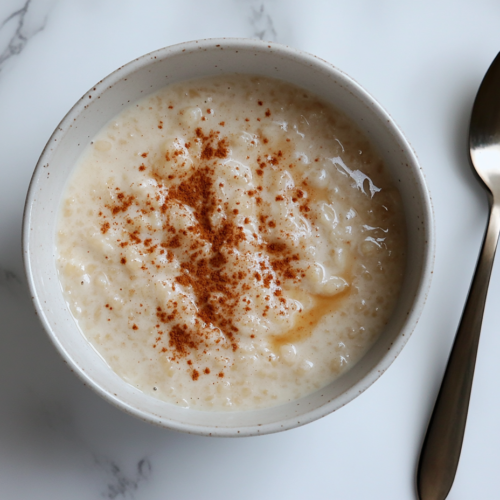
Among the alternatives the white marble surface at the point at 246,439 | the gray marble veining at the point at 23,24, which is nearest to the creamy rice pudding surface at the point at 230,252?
the white marble surface at the point at 246,439

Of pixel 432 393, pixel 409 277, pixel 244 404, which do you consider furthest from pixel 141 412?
pixel 432 393

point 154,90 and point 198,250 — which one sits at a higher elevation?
point 154,90

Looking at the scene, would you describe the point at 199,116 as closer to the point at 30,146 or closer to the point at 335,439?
the point at 30,146

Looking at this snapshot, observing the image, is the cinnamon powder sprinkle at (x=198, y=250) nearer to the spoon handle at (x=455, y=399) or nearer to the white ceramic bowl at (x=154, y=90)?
the white ceramic bowl at (x=154, y=90)

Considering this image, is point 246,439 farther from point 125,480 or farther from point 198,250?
point 198,250

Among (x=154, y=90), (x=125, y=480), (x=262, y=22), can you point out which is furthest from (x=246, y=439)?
(x=262, y=22)

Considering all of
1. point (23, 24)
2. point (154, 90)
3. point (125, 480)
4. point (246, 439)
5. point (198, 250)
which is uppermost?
point (23, 24)

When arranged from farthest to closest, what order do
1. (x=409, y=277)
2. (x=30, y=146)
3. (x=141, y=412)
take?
1. (x=30, y=146)
2. (x=409, y=277)
3. (x=141, y=412)

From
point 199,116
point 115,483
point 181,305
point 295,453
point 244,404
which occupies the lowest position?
point 115,483
